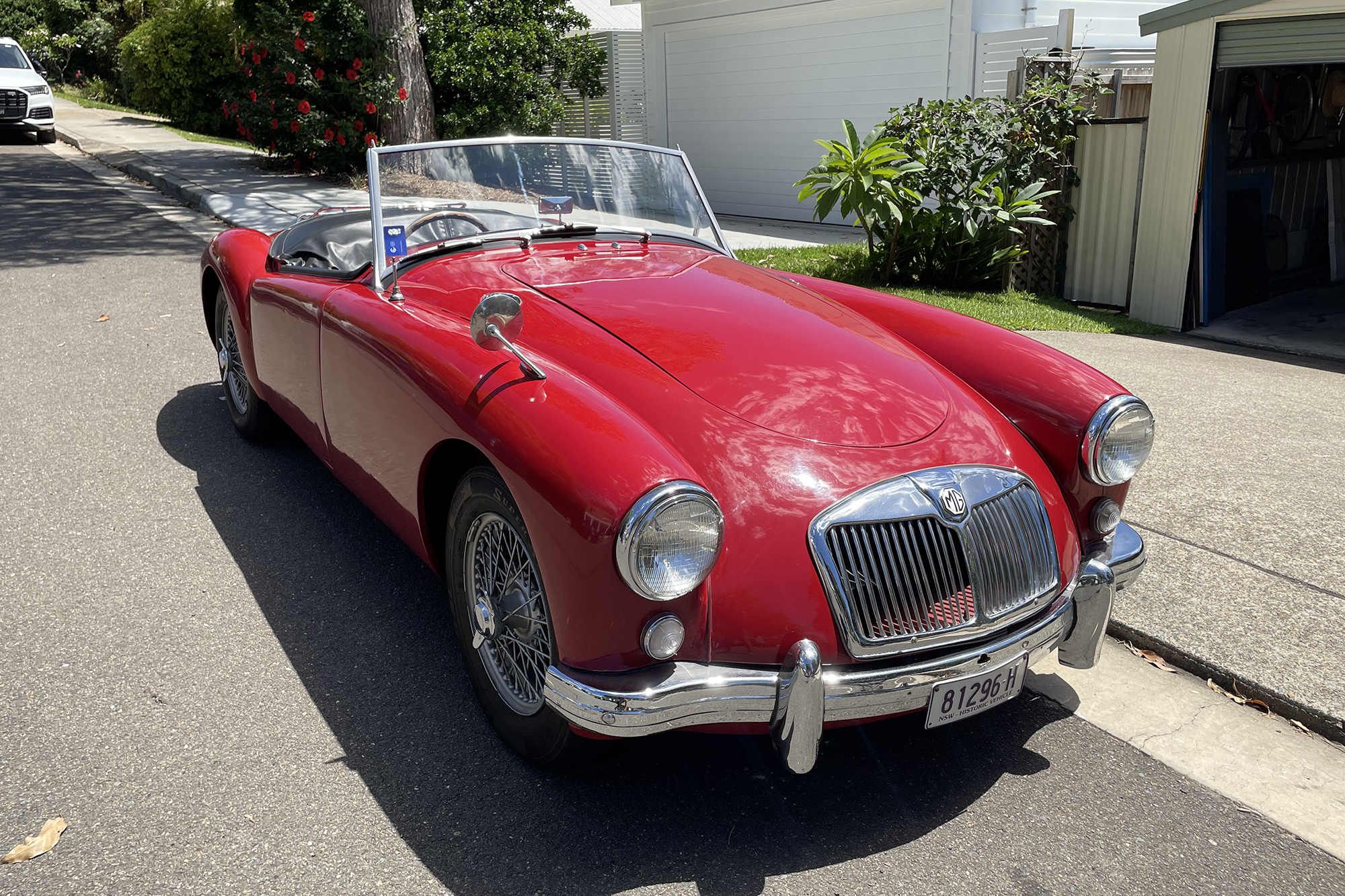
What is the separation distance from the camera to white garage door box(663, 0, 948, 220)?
11.7 meters

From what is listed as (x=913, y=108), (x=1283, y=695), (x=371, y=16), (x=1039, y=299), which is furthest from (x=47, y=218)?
(x=1283, y=695)

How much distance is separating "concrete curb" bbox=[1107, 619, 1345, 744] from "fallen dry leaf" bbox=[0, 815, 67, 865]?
3.10 m

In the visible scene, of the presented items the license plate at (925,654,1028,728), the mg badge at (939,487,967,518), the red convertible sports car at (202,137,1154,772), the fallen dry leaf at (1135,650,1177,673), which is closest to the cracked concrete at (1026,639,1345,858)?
the fallen dry leaf at (1135,650,1177,673)

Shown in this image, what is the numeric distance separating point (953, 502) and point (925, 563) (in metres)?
0.18

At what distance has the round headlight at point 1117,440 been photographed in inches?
120

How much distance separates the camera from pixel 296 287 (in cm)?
402

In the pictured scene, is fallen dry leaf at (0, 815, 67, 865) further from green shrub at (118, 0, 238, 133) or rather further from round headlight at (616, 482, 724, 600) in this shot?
green shrub at (118, 0, 238, 133)

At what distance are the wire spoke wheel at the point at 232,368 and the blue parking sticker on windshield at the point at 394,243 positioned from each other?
4.70 feet

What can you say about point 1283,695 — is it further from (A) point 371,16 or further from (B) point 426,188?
(A) point 371,16

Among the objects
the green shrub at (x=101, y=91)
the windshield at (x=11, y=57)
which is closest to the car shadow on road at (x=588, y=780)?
the windshield at (x=11, y=57)

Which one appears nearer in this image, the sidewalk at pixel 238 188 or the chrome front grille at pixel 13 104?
the sidewalk at pixel 238 188

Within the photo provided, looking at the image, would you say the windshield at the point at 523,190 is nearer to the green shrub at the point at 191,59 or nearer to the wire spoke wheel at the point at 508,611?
the wire spoke wheel at the point at 508,611

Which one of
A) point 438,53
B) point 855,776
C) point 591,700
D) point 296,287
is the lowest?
point 855,776

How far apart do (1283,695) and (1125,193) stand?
6.59 m
